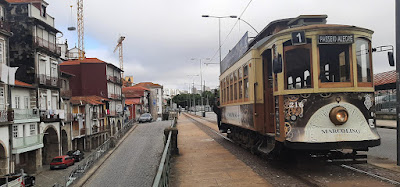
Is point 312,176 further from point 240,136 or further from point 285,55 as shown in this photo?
point 240,136

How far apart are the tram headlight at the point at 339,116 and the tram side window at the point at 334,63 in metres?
0.76

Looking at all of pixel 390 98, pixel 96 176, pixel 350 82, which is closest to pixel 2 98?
pixel 96 176

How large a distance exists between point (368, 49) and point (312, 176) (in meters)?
3.32

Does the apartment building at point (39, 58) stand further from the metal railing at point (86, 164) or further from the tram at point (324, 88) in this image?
the tram at point (324, 88)

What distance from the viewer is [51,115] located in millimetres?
31531

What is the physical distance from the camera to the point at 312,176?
7.84 meters

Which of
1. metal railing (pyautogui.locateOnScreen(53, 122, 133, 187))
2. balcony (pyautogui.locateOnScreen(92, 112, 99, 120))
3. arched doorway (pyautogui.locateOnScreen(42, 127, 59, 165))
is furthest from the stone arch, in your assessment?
balcony (pyautogui.locateOnScreen(92, 112, 99, 120))

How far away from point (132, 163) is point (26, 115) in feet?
31.4

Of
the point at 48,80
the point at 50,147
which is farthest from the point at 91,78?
the point at 50,147

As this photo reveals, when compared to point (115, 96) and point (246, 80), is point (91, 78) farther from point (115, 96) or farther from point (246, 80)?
point (246, 80)

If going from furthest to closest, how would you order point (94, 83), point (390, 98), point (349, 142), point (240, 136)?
point (94, 83), point (390, 98), point (240, 136), point (349, 142)

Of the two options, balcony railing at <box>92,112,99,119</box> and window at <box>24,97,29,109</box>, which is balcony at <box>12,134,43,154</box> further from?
balcony railing at <box>92,112,99,119</box>

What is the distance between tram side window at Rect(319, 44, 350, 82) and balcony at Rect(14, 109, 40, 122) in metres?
24.0

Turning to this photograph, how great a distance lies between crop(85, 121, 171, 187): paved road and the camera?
20239 millimetres
